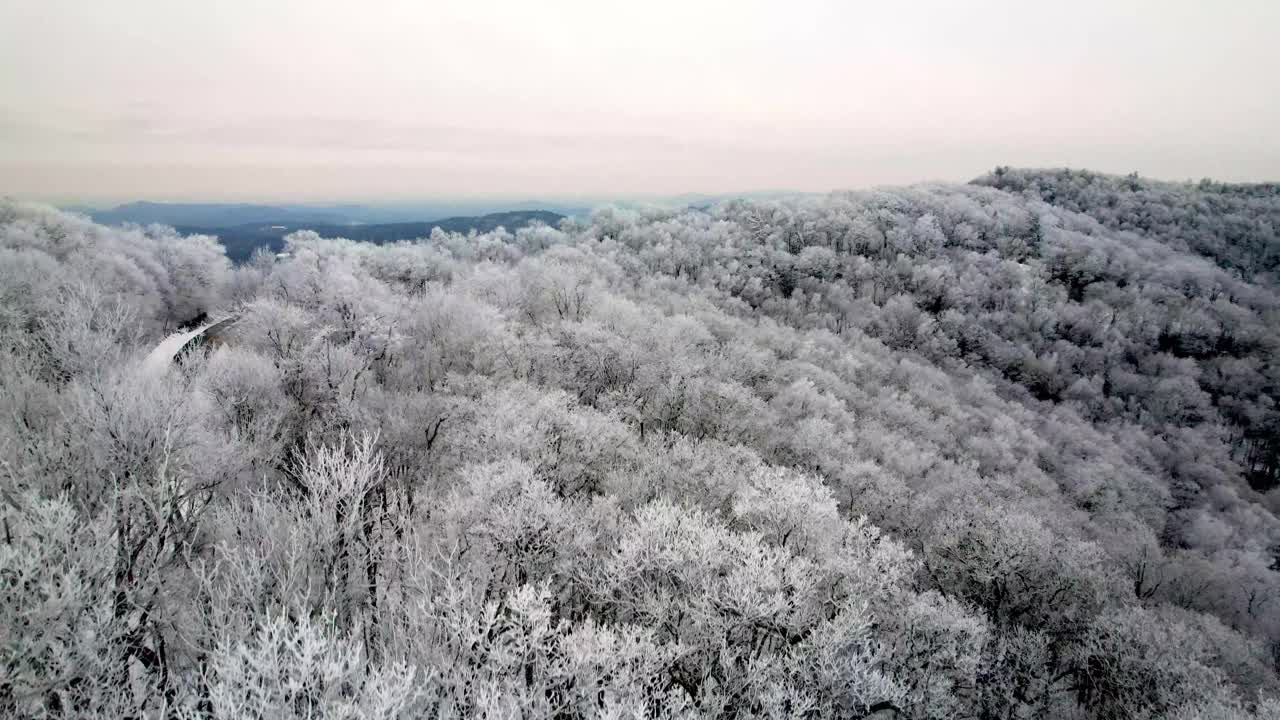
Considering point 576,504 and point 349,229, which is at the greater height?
point 349,229

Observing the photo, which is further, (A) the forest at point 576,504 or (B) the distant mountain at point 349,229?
(B) the distant mountain at point 349,229

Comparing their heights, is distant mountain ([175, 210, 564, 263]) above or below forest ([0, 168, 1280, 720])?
above

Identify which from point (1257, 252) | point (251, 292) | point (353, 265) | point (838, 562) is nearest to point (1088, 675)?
point (838, 562)

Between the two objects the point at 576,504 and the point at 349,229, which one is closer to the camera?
the point at 576,504

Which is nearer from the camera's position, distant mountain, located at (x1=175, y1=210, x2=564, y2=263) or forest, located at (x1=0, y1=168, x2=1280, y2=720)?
forest, located at (x1=0, y1=168, x2=1280, y2=720)

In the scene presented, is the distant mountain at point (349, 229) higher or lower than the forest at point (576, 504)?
higher
